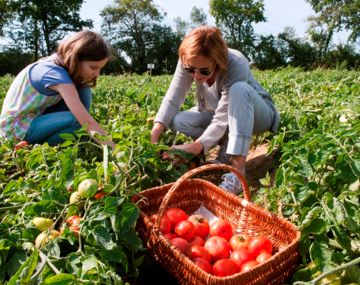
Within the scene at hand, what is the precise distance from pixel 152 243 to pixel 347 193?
78 centimetres

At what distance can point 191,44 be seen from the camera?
2.37 meters

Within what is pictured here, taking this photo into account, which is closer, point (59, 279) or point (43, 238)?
point (59, 279)

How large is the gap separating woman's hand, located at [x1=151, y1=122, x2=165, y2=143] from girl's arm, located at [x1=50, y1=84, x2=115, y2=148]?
347mm

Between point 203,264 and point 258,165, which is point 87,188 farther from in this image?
point 258,165

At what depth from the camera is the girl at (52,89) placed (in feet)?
8.62

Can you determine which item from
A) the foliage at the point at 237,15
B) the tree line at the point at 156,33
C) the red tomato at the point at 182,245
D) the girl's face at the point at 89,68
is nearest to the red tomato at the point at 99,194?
the red tomato at the point at 182,245

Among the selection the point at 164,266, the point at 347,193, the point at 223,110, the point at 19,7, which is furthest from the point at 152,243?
the point at 19,7

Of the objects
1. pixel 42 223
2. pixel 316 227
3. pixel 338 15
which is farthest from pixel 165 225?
pixel 338 15

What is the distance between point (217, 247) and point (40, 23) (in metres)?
34.0

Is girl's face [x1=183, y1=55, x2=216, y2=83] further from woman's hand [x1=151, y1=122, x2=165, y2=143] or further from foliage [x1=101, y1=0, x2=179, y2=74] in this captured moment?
foliage [x1=101, y1=0, x2=179, y2=74]

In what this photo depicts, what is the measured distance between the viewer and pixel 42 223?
4.98 ft

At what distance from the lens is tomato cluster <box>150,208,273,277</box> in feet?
5.11

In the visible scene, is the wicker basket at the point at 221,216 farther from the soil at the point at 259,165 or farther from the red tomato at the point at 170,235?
the soil at the point at 259,165

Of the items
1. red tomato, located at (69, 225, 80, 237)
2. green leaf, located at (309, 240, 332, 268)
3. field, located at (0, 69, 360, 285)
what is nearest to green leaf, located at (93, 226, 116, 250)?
field, located at (0, 69, 360, 285)
